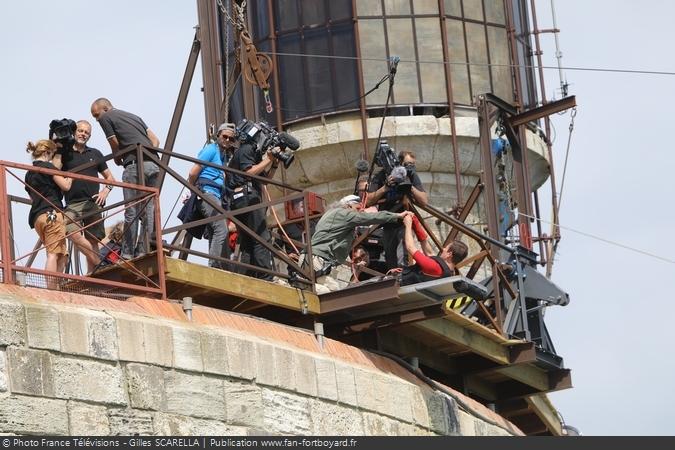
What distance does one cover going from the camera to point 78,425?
14539 millimetres

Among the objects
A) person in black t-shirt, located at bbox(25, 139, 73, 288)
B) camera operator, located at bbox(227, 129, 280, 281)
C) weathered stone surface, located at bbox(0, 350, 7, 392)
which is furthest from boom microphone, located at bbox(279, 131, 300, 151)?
weathered stone surface, located at bbox(0, 350, 7, 392)

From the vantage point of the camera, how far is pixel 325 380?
17078 mm

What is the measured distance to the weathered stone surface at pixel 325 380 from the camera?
17.0m

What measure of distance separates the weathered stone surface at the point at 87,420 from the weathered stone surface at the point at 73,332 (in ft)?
1.38

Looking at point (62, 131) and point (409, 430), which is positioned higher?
point (62, 131)

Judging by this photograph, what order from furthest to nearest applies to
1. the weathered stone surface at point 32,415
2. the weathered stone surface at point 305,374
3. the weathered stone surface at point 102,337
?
1. the weathered stone surface at point 305,374
2. the weathered stone surface at point 102,337
3. the weathered stone surface at point 32,415

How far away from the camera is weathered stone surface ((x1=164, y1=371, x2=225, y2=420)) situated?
1545cm

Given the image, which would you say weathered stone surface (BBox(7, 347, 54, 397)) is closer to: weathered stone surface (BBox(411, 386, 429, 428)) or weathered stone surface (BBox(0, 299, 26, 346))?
weathered stone surface (BBox(0, 299, 26, 346))

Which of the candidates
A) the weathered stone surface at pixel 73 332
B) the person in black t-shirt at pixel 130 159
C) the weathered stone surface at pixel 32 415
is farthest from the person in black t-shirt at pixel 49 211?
the weathered stone surface at pixel 32 415

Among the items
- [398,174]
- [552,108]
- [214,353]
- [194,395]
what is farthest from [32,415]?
[552,108]

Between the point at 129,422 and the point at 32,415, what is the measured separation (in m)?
0.97

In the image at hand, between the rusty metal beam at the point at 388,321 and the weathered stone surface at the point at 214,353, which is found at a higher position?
the rusty metal beam at the point at 388,321

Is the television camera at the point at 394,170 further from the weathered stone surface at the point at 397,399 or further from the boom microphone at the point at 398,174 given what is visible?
the weathered stone surface at the point at 397,399

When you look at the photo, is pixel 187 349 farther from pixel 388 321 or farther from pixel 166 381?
pixel 388 321
